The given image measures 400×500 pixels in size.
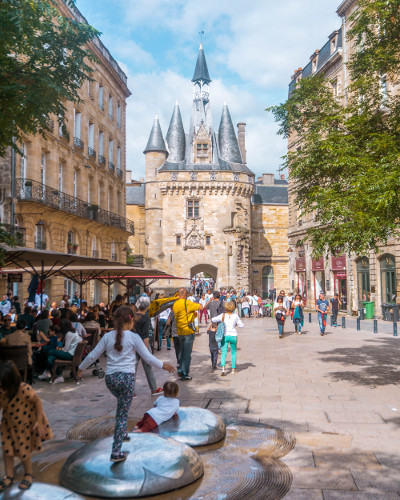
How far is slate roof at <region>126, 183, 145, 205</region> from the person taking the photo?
5772 cm

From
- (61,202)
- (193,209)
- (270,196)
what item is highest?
(270,196)

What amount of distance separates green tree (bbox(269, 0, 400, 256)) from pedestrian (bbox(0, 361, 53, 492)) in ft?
19.2

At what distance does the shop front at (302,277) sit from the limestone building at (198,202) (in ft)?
40.2

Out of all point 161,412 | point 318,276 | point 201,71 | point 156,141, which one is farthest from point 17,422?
point 201,71

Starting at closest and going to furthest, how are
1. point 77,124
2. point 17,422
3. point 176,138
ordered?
point 17,422 → point 77,124 → point 176,138

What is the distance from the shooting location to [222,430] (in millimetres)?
5645

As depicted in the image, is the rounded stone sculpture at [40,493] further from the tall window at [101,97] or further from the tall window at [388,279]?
the tall window at [101,97]

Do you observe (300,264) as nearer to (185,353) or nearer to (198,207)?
(198,207)

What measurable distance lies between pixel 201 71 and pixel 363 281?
3753cm

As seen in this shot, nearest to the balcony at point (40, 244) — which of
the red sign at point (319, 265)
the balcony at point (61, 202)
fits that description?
the balcony at point (61, 202)

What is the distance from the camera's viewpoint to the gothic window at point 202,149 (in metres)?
50.2

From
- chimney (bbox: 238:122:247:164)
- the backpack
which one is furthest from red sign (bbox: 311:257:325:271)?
chimney (bbox: 238:122:247:164)

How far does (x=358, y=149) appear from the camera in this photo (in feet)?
30.3

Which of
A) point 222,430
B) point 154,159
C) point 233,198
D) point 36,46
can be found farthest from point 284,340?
point 154,159
